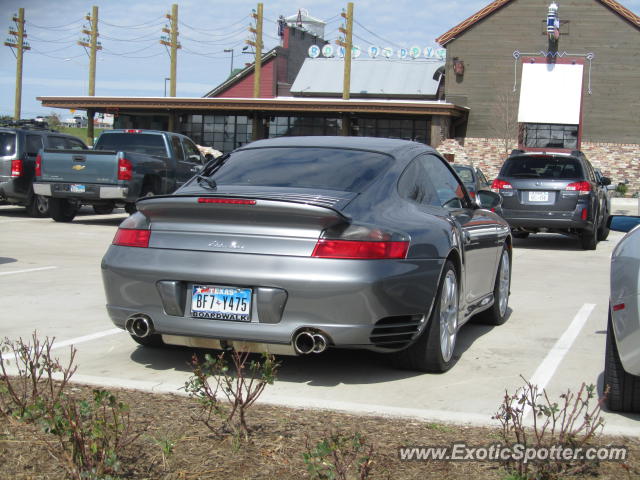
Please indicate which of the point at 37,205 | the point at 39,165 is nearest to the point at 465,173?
the point at 37,205

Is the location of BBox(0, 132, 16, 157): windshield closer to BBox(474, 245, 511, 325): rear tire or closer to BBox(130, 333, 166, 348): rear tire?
BBox(474, 245, 511, 325): rear tire

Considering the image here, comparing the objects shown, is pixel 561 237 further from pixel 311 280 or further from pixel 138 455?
pixel 138 455

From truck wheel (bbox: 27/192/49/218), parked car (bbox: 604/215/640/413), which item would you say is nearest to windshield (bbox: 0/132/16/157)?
truck wheel (bbox: 27/192/49/218)

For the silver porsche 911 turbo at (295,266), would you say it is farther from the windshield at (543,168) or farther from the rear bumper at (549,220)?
the windshield at (543,168)

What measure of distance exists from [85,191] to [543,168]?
344 inches

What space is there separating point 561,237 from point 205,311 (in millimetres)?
15146

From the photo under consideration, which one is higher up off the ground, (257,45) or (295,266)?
(257,45)

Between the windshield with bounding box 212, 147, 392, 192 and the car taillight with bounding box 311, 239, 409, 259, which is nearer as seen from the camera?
the car taillight with bounding box 311, 239, 409, 259

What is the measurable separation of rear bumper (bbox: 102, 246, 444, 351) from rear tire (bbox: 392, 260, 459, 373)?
0.62ft

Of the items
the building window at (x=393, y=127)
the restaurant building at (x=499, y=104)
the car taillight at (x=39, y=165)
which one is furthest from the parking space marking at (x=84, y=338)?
the building window at (x=393, y=127)

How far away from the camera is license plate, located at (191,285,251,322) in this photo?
5.31m

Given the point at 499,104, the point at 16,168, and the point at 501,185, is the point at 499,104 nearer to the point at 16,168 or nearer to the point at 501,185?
the point at 501,185

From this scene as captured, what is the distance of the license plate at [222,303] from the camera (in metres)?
5.31

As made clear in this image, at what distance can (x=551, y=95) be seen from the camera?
42719 millimetres
